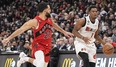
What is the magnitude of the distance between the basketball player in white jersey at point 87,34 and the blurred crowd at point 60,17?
3770mm

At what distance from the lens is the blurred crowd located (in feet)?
56.4

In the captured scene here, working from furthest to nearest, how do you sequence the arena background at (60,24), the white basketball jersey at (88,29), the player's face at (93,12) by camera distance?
the arena background at (60,24) < the white basketball jersey at (88,29) < the player's face at (93,12)

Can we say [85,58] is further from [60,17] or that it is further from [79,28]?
[60,17]

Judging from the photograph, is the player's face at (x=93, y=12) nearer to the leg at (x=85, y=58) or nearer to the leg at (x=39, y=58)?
the leg at (x=85, y=58)

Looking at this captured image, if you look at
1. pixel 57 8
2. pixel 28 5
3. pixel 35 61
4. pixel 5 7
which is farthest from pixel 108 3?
pixel 35 61

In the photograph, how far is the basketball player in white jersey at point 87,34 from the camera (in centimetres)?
1072

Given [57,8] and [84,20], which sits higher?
[57,8]

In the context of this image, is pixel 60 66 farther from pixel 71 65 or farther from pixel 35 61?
pixel 35 61

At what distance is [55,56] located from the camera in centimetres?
1454

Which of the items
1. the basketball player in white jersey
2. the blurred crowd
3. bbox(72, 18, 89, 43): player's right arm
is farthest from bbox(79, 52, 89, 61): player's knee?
the blurred crowd

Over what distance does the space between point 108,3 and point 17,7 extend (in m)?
9.09

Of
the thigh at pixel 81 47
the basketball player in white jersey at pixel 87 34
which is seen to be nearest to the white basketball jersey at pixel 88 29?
the basketball player in white jersey at pixel 87 34

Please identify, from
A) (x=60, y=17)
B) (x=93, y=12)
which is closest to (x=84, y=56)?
(x=93, y=12)

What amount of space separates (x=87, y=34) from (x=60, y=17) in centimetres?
1176
